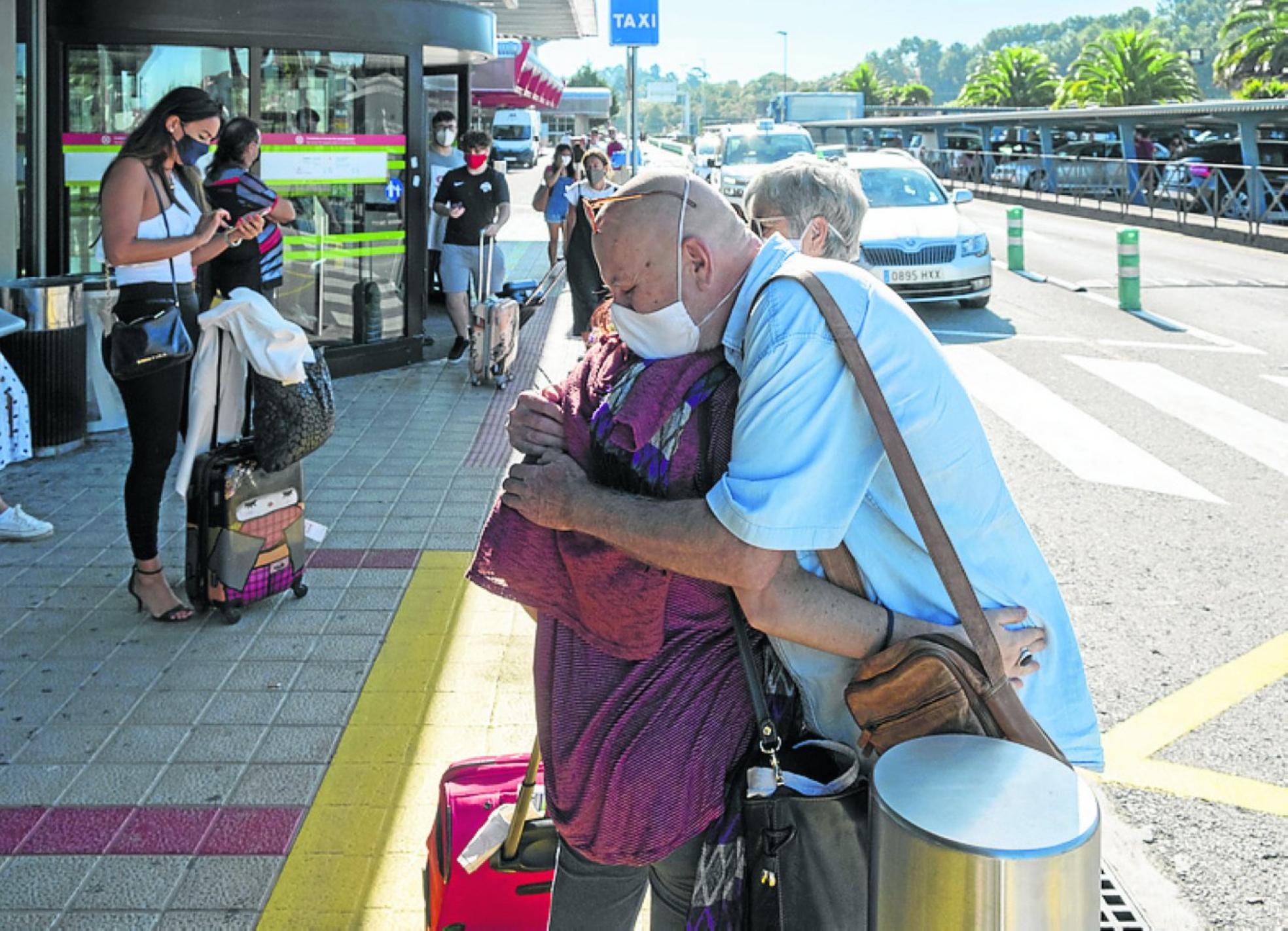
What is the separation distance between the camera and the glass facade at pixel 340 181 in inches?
406

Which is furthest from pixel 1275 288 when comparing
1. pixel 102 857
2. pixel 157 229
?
pixel 102 857

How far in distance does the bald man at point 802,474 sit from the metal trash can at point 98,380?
7130 millimetres

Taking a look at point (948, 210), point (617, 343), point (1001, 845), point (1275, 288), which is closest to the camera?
point (1001, 845)

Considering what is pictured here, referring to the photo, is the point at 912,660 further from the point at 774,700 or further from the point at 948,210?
the point at 948,210

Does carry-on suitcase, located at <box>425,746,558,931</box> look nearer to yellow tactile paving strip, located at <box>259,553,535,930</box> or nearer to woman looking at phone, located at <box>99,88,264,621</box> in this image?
yellow tactile paving strip, located at <box>259,553,535,930</box>

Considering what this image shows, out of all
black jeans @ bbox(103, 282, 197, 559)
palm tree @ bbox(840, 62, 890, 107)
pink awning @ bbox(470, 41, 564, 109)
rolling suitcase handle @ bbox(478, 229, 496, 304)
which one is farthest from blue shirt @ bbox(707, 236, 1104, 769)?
palm tree @ bbox(840, 62, 890, 107)

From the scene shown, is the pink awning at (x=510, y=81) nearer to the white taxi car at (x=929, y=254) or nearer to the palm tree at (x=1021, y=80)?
the white taxi car at (x=929, y=254)

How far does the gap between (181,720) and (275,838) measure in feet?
3.06

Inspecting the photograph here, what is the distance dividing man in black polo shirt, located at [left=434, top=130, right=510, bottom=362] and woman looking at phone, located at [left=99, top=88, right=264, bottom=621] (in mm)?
6133

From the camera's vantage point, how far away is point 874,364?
2072 millimetres

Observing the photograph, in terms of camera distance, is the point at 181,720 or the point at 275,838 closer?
the point at 275,838

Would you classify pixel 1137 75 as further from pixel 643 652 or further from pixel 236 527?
pixel 643 652

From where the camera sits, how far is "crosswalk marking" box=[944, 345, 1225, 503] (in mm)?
8258

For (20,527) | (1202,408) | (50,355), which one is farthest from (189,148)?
(1202,408)
